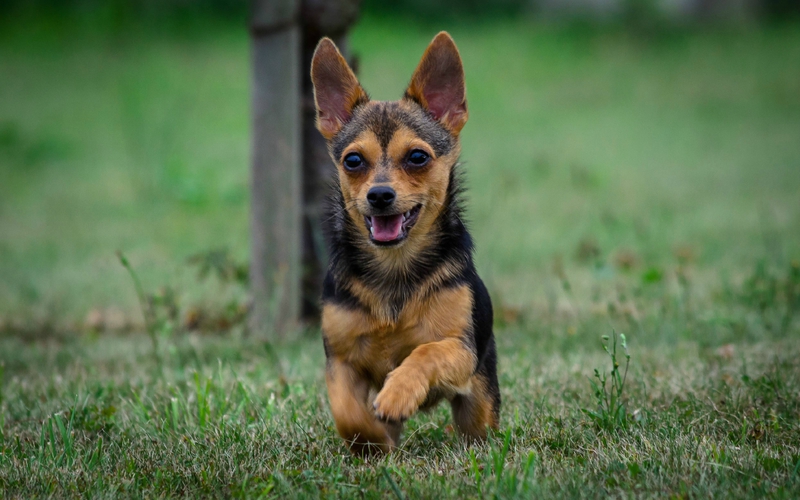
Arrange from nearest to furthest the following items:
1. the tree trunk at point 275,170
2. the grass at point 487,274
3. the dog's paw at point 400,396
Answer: the dog's paw at point 400,396, the grass at point 487,274, the tree trunk at point 275,170

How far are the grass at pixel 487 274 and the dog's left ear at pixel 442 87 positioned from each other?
1.46 meters

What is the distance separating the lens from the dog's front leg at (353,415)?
3.62 m

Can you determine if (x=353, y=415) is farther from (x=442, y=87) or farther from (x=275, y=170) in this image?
(x=275, y=170)

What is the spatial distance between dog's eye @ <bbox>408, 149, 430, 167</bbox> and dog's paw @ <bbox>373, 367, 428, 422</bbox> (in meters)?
0.99

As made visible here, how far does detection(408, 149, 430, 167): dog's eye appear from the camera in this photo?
12.9 ft

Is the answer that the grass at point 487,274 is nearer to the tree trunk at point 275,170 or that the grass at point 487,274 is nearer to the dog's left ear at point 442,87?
the tree trunk at point 275,170

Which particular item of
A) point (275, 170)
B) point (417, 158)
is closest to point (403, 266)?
point (417, 158)

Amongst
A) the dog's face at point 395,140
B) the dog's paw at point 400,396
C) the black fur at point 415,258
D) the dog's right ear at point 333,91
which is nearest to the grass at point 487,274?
the dog's paw at point 400,396

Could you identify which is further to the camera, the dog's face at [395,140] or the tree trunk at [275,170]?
the tree trunk at [275,170]

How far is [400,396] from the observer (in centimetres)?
330

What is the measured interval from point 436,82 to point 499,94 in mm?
14267

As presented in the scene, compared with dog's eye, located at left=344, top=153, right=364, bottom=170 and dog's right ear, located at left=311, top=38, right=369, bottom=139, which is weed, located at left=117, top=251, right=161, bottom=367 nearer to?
dog's right ear, located at left=311, top=38, right=369, bottom=139

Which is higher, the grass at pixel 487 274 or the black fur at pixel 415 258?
the black fur at pixel 415 258

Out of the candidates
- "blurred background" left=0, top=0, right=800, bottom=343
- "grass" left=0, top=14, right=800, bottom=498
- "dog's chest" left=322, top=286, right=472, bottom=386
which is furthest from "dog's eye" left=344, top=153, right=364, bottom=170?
"blurred background" left=0, top=0, right=800, bottom=343
